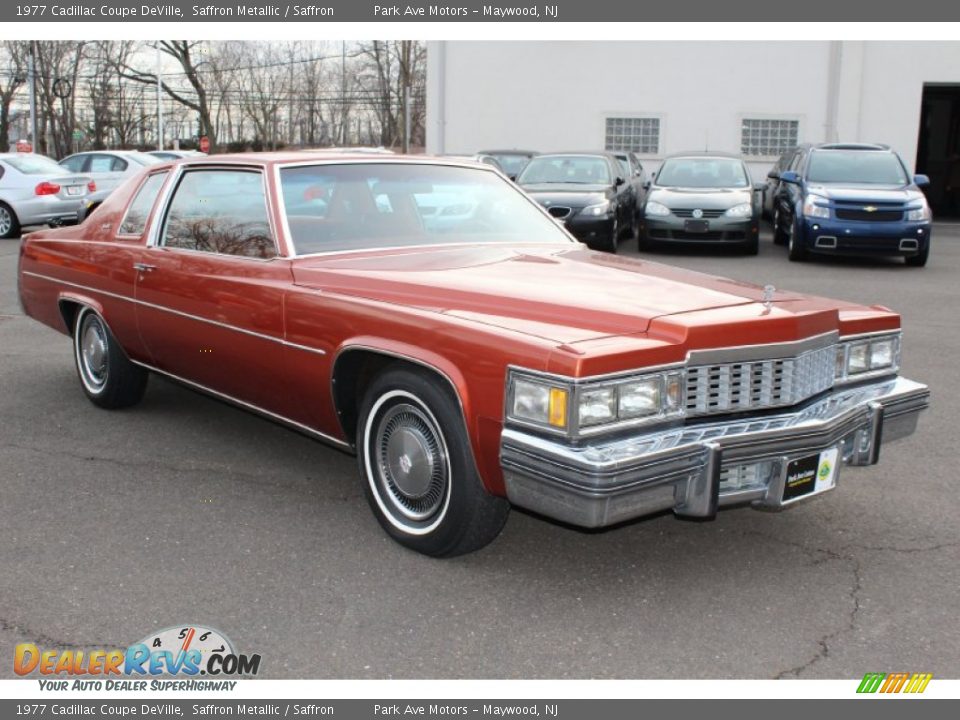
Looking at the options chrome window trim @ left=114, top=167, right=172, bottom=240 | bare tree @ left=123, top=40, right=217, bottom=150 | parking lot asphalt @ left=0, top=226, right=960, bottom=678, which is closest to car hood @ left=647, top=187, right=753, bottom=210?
parking lot asphalt @ left=0, top=226, right=960, bottom=678

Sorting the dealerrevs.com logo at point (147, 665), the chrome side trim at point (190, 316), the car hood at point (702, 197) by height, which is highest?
the car hood at point (702, 197)

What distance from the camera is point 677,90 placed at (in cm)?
2406

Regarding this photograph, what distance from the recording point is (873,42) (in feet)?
73.8

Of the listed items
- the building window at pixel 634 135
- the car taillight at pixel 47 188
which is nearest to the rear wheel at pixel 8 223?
the car taillight at pixel 47 188

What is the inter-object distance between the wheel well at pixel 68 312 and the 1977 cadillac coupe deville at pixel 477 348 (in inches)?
26.7

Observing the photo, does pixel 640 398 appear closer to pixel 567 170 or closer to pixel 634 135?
pixel 567 170

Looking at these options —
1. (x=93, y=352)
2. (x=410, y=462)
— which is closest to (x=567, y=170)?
(x=93, y=352)

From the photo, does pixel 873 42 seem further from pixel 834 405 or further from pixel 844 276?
pixel 834 405

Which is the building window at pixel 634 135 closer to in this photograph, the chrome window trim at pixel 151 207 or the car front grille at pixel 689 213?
the car front grille at pixel 689 213

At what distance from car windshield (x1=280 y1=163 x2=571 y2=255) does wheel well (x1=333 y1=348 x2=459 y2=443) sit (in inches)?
27.7

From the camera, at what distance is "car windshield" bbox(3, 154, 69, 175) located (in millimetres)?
17188

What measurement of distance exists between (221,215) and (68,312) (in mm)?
1909

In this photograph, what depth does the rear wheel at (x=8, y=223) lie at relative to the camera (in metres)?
17.1
